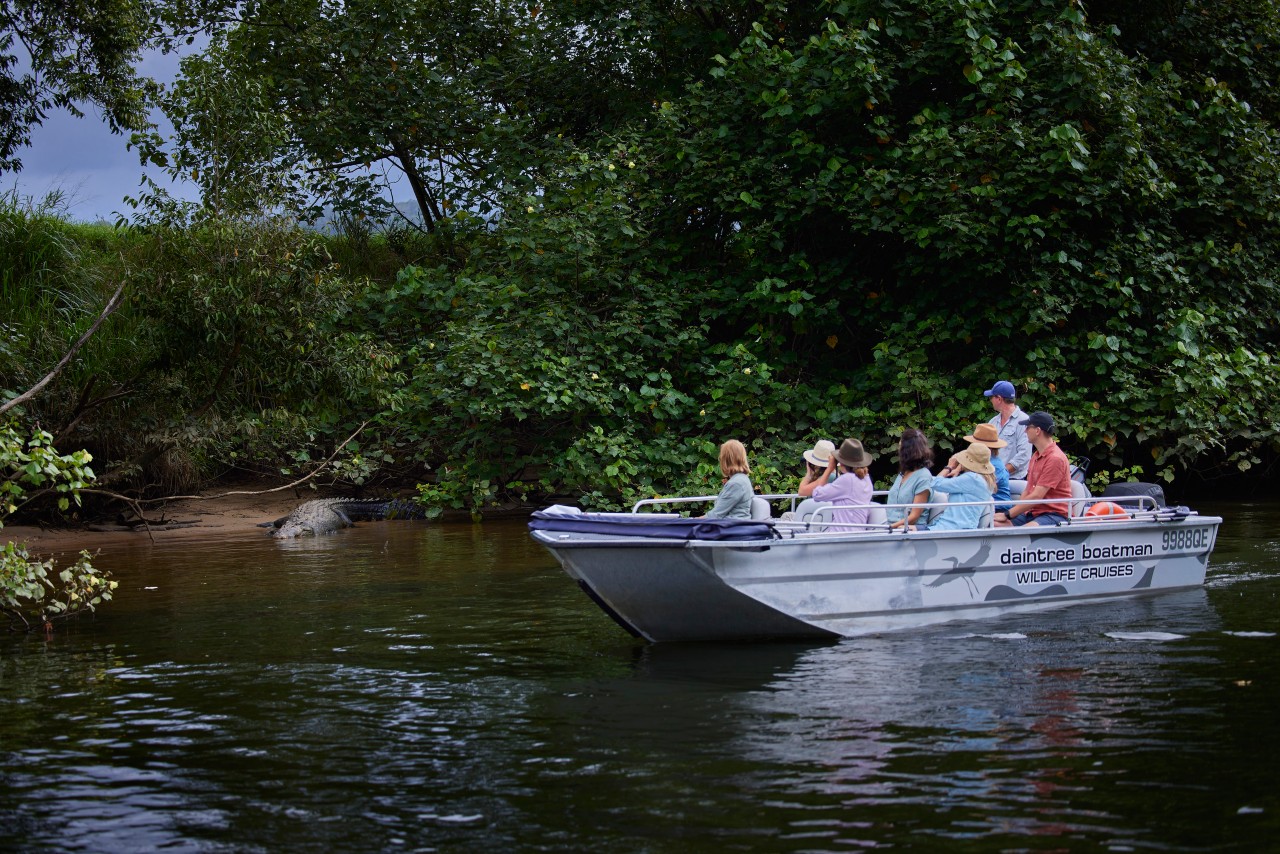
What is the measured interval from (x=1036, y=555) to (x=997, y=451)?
4.35ft

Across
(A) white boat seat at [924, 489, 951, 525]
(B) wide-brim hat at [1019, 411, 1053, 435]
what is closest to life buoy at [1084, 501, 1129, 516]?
(B) wide-brim hat at [1019, 411, 1053, 435]

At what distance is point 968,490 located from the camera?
10.3m

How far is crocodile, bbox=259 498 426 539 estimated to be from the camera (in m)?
18.5

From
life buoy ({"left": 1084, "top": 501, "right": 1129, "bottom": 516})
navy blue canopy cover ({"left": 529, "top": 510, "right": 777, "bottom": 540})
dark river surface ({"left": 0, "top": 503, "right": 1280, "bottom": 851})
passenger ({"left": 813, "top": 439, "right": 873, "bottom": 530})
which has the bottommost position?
dark river surface ({"left": 0, "top": 503, "right": 1280, "bottom": 851})

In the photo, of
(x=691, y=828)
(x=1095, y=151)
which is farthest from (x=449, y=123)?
(x=691, y=828)

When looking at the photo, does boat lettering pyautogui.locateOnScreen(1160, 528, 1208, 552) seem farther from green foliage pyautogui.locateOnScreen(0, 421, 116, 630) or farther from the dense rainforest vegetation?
green foliage pyautogui.locateOnScreen(0, 421, 116, 630)

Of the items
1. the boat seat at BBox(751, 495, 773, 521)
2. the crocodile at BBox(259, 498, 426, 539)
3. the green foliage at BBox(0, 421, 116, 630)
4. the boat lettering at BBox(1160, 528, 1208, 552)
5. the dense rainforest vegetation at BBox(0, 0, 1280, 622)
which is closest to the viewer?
the green foliage at BBox(0, 421, 116, 630)

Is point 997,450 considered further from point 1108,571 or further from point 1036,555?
point 1108,571

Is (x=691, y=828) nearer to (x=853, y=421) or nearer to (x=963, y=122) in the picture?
(x=853, y=421)

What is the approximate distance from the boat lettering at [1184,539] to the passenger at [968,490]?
6.67 feet

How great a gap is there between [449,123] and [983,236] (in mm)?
10394

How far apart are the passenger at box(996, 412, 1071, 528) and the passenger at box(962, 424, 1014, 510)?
0.16 m

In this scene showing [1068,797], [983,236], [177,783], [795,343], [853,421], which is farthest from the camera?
[795,343]

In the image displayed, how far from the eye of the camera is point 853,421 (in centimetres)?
1820
